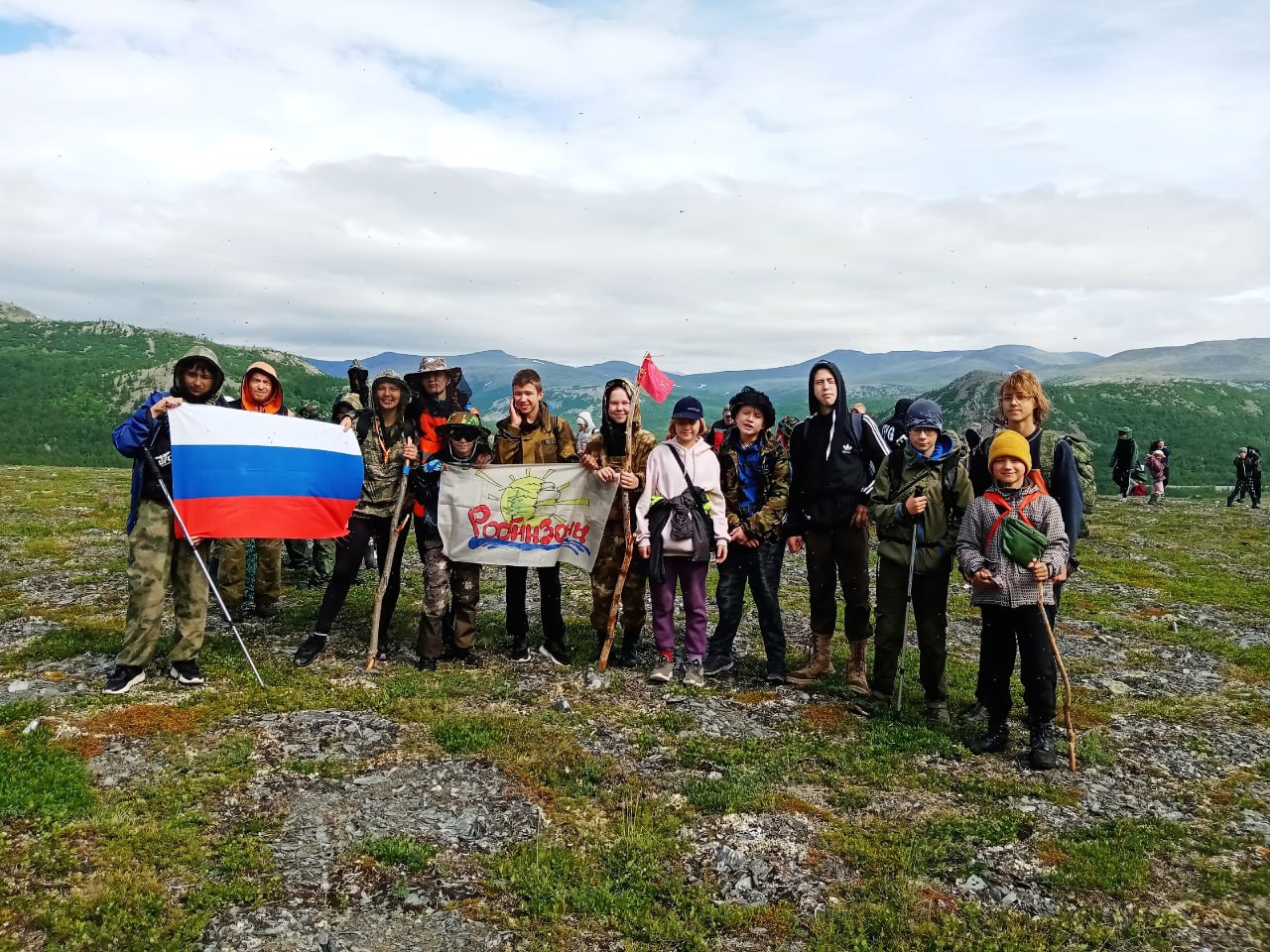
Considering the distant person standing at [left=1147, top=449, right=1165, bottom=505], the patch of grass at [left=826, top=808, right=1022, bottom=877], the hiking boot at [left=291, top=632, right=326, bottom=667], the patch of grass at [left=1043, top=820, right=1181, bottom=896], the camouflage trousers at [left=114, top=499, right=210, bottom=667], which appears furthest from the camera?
the distant person standing at [left=1147, top=449, right=1165, bottom=505]

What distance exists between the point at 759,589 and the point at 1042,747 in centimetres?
387

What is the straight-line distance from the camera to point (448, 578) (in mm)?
10805

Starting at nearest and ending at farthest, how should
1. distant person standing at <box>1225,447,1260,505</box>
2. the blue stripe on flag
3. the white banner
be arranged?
the blue stripe on flag → the white banner → distant person standing at <box>1225,447,1260,505</box>

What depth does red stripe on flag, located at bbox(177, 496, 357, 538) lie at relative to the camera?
948 cm

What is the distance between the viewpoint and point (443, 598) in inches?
422

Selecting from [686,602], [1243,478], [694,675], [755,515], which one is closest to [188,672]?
[686,602]

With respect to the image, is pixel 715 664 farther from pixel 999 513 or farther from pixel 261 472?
pixel 261 472

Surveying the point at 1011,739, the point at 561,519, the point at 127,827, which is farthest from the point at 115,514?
the point at 1011,739

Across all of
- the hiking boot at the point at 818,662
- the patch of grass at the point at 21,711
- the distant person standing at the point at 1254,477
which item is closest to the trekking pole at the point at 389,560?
the patch of grass at the point at 21,711

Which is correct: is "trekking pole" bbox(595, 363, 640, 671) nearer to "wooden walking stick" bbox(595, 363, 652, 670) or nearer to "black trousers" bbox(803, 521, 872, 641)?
"wooden walking stick" bbox(595, 363, 652, 670)

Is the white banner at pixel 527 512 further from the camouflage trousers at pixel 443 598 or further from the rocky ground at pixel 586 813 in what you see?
the rocky ground at pixel 586 813

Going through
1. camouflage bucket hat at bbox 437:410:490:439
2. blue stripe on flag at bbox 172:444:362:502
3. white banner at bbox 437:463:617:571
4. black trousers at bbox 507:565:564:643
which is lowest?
black trousers at bbox 507:565:564:643

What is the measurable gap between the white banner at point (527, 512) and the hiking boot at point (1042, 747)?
20.4 feet

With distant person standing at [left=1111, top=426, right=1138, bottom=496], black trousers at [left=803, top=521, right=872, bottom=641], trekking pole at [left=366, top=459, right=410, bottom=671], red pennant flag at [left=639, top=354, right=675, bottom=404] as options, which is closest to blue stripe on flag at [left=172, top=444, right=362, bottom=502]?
trekking pole at [left=366, top=459, right=410, bottom=671]
